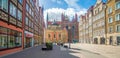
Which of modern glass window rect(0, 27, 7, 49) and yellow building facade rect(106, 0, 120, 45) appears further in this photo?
yellow building facade rect(106, 0, 120, 45)

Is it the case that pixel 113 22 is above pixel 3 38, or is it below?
above

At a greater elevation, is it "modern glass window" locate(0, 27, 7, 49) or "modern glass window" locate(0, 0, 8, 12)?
"modern glass window" locate(0, 0, 8, 12)

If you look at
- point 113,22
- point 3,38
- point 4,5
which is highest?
point 113,22

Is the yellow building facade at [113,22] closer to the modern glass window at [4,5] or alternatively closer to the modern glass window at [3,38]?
the modern glass window at [4,5]

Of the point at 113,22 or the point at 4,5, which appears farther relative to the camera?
the point at 113,22

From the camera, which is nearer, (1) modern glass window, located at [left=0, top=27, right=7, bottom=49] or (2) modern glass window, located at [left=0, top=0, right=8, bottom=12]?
(2) modern glass window, located at [left=0, top=0, right=8, bottom=12]

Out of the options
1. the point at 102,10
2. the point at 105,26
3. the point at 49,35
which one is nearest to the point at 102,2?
the point at 102,10

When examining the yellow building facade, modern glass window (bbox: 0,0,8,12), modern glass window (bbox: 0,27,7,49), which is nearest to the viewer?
modern glass window (bbox: 0,0,8,12)

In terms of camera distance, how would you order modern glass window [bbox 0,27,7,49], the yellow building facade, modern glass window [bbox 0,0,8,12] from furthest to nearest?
1. the yellow building facade
2. modern glass window [bbox 0,27,7,49]
3. modern glass window [bbox 0,0,8,12]

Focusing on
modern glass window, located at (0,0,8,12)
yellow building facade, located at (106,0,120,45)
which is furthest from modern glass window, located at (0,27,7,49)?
yellow building facade, located at (106,0,120,45)

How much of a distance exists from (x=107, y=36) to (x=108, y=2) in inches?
446

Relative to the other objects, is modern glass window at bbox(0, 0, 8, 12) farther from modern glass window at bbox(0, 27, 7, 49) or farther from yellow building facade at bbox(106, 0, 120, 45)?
yellow building facade at bbox(106, 0, 120, 45)

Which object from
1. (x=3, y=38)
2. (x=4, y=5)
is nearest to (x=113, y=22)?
(x=4, y=5)

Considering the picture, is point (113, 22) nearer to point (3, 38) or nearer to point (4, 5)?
point (4, 5)
